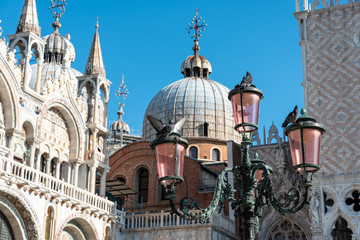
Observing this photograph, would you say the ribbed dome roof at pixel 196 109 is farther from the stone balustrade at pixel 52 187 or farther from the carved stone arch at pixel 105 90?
the stone balustrade at pixel 52 187

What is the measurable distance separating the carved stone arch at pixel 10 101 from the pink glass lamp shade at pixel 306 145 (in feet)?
34.2

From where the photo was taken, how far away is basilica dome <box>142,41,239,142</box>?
27531 millimetres

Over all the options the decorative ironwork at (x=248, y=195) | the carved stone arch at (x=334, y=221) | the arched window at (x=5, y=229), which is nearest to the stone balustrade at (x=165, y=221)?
the carved stone arch at (x=334, y=221)

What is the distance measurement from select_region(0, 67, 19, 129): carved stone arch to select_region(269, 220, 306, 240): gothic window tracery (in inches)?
369

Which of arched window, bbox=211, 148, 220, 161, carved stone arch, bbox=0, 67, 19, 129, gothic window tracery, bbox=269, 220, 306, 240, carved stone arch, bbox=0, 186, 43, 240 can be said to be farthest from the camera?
arched window, bbox=211, 148, 220, 161

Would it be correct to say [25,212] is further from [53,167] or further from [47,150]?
[53,167]

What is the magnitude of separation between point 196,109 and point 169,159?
69.0 feet

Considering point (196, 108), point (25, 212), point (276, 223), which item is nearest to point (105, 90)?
point (25, 212)

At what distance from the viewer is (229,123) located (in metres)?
28.1

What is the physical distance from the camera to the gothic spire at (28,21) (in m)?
16.9

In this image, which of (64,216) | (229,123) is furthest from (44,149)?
(229,123)

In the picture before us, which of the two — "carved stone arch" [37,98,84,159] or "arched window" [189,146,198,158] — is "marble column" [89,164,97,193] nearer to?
"carved stone arch" [37,98,84,159]

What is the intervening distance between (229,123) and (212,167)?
4140 mm

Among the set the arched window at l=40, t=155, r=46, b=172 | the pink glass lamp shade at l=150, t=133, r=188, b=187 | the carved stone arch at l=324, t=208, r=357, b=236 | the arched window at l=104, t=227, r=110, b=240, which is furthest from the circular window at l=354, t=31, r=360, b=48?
the pink glass lamp shade at l=150, t=133, r=188, b=187
